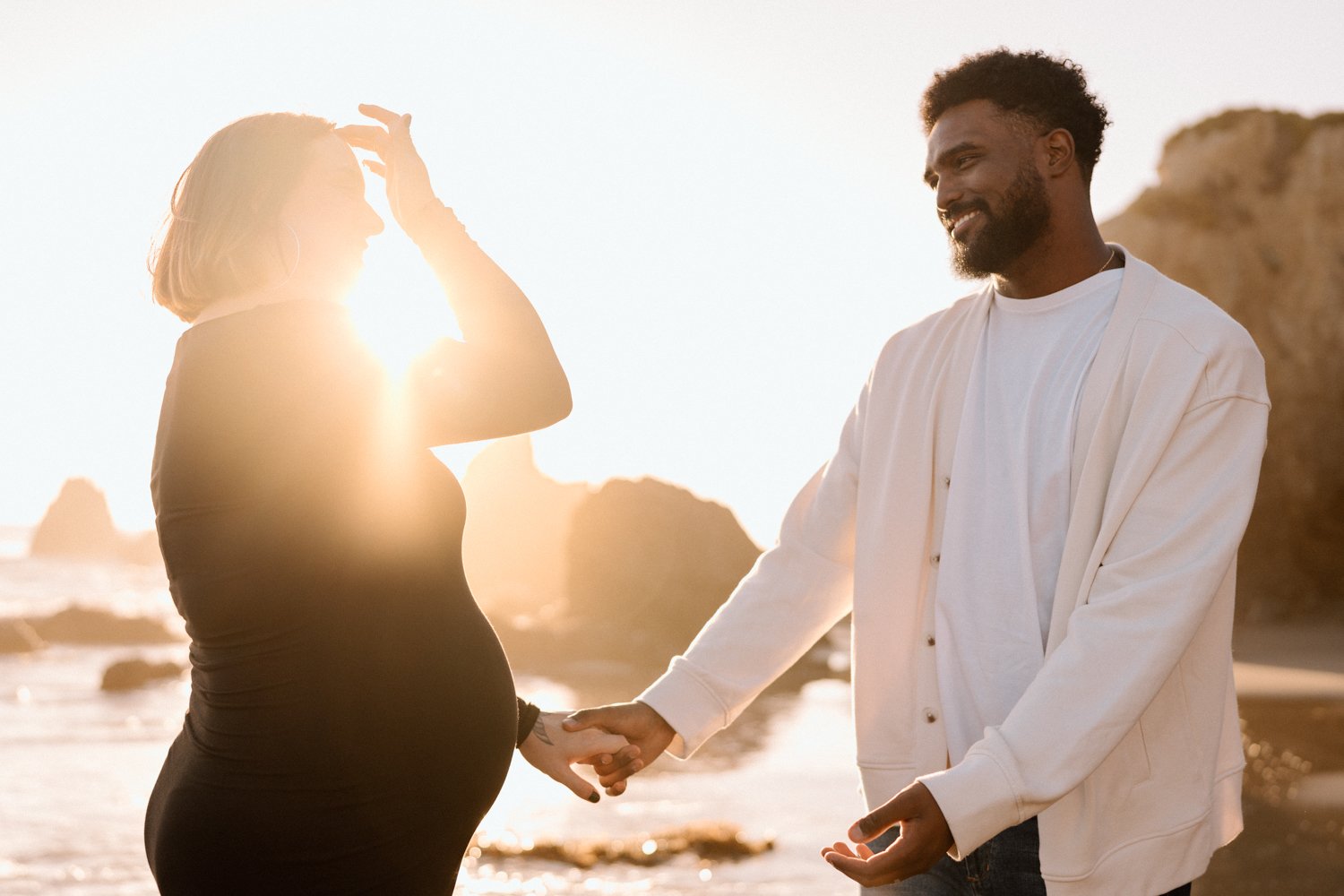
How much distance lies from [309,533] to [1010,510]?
1.46 meters

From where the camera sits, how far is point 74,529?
11338 centimetres

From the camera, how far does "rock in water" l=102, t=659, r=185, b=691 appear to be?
77.2 feet

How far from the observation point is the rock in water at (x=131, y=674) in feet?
77.2

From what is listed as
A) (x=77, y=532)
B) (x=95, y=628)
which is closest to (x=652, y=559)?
(x=95, y=628)

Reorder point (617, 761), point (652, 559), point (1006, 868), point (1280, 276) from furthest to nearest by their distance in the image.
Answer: point (652, 559) < point (1280, 276) < point (617, 761) < point (1006, 868)

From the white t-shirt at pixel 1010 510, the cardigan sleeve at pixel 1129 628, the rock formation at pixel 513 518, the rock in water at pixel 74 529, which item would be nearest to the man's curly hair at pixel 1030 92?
the white t-shirt at pixel 1010 510

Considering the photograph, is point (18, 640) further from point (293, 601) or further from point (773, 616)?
point (293, 601)

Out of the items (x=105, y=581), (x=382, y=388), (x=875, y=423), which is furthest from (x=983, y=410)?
(x=105, y=581)

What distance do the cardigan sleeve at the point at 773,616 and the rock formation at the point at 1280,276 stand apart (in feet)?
73.5

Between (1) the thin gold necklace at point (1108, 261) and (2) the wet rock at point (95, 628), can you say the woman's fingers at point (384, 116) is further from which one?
(2) the wet rock at point (95, 628)

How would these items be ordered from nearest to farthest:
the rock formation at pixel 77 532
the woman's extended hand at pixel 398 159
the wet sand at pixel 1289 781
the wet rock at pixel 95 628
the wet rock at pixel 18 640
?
1. the woman's extended hand at pixel 398 159
2. the wet sand at pixel 1289 781
3. the wet rock at pixel 18 640
4. the wet rock at pixel 95 628
5. the rock formation at pixel 77 532

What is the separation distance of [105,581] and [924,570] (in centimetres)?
7663

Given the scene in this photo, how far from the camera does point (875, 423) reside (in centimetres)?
286

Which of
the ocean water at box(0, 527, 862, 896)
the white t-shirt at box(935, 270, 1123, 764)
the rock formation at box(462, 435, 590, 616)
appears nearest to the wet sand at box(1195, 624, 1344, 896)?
the ocean water at box(0, 527, 862, 896)
